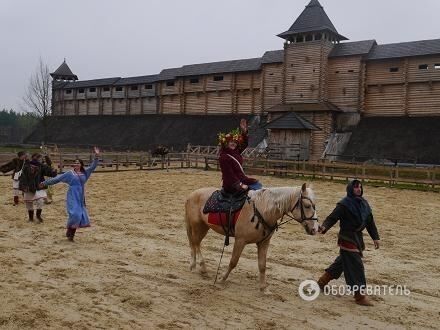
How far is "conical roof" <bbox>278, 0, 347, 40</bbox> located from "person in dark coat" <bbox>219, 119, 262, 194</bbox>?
30.4m

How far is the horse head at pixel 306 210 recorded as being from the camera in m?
5.96

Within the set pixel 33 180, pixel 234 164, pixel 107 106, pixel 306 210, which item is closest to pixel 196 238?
pixel 234 164

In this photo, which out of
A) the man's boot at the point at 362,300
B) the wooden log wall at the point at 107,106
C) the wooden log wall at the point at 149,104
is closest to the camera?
the man's boot at the point at 362,300

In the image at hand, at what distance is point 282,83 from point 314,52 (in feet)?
12.3

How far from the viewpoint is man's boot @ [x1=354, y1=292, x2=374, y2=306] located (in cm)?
594

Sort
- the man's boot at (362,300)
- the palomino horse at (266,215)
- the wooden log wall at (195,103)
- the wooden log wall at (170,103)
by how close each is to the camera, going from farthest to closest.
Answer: the wooden log wall at (170,103) < the wooden log wall at (195,103) < the palomino horse at (266,215) < the man's boot at (362,300)

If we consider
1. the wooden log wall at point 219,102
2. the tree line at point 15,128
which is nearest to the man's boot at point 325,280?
the wooden log wall at point 219,102

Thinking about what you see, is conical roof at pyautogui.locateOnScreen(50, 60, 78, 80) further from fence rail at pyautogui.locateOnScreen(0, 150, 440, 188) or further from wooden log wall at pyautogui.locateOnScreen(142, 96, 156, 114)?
fence rail at pyautogui.locateOnScreen(0, 150, 440, 188)

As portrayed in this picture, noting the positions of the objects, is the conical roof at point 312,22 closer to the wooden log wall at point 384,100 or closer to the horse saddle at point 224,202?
the wooden log wall at point 384,100

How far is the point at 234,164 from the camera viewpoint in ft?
22.1

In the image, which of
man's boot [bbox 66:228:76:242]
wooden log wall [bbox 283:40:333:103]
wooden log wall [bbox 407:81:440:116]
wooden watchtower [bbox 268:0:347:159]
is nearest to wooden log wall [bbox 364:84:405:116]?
wooden log wall [bbox 407:81:440:116]

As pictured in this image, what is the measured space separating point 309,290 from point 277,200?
4.79 feet

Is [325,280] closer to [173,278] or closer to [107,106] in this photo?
[173,278]

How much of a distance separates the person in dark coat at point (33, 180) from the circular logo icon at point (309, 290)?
694 cm
